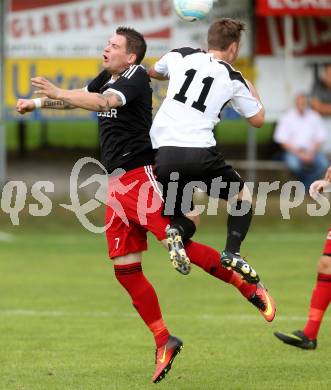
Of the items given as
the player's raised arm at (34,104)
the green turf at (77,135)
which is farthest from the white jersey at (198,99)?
the green turf at (77,135)

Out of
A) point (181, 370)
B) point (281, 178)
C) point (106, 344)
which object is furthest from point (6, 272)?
point (281, 178)

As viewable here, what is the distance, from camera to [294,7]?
18234mm

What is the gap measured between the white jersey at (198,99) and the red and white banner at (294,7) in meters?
10.5

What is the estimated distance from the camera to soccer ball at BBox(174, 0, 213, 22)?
25.5ft

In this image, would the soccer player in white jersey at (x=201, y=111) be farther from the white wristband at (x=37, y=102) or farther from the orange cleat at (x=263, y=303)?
the white wristband at (x=37, y=102)

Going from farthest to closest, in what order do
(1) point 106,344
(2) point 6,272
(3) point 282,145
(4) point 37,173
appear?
(4) point 37,173, (3) point 282,145, (2) point 6,272, (1) point 106,344

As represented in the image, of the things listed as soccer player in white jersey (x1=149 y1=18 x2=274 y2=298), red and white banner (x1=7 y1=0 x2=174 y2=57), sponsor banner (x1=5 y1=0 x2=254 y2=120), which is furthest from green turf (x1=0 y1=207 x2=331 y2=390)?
red and white banner (x1=7 y1=0 x2=174 y2=57)

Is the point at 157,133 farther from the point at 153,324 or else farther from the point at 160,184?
the point at 153,324

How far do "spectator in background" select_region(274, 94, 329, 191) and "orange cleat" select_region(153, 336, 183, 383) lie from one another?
10799 mm

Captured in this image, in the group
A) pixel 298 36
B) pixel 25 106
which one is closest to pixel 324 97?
pixel 298 36

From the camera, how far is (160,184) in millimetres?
7965

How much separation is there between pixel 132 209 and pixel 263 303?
45.5 inches

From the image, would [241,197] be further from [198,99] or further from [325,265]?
[325,265]

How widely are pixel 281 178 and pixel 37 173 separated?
15.0 ft
